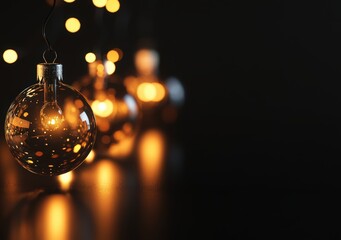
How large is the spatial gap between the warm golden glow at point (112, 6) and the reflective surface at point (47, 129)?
1588mm

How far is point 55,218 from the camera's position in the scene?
5.32 ft

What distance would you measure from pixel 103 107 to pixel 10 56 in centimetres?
49

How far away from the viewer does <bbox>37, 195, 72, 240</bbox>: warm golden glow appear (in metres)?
1.48

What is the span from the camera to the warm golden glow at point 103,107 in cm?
212

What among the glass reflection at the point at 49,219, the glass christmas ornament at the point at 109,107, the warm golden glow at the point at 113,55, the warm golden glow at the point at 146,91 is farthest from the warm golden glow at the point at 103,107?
the warm golden glow at the point at 146,91

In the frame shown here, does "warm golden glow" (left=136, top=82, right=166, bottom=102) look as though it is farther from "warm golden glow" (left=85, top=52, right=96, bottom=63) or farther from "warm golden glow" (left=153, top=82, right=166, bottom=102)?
"warm golden glow" (left=85, top=52, right=96, bottom=63)

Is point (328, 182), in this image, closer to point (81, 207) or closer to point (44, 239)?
point (81, 207)

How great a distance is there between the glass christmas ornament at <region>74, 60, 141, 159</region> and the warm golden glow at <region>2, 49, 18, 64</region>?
381 mm

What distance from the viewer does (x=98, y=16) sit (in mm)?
2574

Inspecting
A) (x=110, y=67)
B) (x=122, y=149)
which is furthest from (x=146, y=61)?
(x=122, y=149)

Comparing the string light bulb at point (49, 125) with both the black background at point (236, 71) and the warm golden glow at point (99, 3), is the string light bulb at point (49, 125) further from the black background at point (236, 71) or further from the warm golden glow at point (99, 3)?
the warm golden glow at point (99, 3)

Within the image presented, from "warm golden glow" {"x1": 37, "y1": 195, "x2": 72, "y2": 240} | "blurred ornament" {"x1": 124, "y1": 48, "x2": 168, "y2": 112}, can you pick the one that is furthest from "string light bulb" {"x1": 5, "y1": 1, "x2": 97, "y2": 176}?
"blurred ornament" {"x1": 124, "y1": 48, "x2": 168, "y2": 112}

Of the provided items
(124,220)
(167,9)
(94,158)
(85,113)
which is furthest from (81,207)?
(167,9)

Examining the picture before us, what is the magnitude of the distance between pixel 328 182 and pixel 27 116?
163 cm
